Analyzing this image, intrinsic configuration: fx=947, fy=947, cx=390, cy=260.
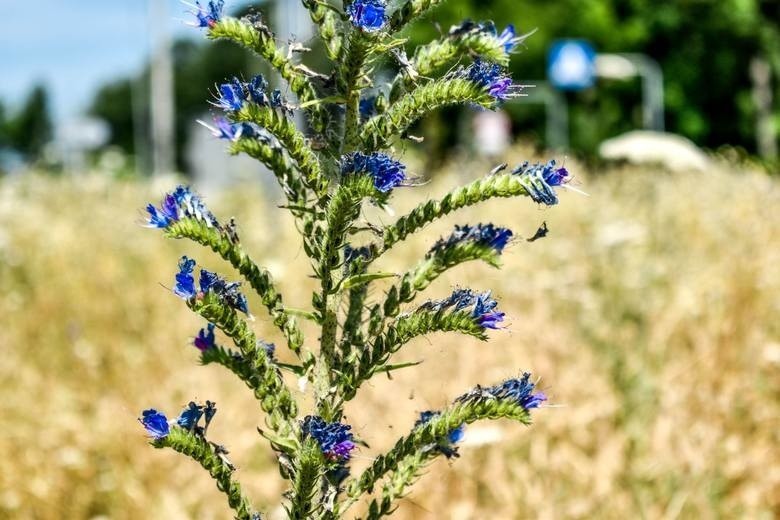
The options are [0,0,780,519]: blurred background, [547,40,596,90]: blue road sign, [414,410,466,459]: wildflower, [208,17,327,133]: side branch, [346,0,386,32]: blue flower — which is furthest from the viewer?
[547,40,596,90]: blue road sign

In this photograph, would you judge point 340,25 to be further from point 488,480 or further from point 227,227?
point 488,480

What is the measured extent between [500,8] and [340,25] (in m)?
41.4

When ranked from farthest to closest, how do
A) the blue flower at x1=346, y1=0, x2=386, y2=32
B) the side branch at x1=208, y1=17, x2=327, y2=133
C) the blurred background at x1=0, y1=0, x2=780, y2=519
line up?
the blurred background at x1=0, y1=0, x2=780, y2=519 → the side branch at x1=208, y1=17, x2=327, y2=133 → the blue flower at x1=346, y1=0, x2=386, y2=32

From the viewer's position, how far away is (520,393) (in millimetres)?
1487

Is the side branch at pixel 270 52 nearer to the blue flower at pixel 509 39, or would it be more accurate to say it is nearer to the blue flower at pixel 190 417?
the blue flower at pixel 509 39

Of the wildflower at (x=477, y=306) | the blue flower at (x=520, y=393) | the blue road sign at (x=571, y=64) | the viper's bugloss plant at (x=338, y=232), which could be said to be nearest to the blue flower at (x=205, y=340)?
the viper's bugloss plant at (x=338, y=232)

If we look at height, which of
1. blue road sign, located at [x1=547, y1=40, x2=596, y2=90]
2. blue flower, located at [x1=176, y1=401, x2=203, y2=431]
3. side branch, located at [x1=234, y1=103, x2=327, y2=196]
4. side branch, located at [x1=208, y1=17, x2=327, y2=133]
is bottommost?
blue flower, located at [x1=176, y1=401, x2=203, y2=431]

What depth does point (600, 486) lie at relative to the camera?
4.20m

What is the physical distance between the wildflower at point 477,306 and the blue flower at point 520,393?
0.10m

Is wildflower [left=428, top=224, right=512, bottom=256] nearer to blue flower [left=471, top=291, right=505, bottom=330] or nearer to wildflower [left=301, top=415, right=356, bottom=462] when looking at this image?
blue flower [left=471, top=291, right=505, bottom=330]

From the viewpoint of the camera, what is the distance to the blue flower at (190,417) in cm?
144

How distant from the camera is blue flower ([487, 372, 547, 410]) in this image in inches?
58.6

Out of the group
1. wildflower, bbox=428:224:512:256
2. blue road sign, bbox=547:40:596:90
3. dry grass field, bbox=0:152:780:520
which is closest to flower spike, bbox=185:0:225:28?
wildflower, bbox=428:224:512:256

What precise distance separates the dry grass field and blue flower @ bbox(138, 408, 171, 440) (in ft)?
5.52
